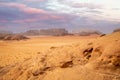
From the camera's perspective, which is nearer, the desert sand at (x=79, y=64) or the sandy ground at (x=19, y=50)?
the desert sand at (x=79, y=64)

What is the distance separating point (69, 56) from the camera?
762 cm

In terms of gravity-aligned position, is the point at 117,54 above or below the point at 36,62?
above

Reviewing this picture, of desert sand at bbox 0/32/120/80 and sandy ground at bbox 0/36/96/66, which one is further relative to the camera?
sandy ground at bbox 0/36/96/66

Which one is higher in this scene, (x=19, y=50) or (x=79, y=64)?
(x=79, y=64)

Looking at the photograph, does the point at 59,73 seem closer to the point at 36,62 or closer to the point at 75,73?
the point at 75,73

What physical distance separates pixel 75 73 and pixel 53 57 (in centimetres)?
166

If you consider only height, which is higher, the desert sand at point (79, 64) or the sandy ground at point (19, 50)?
the desert sand at point (79, 64)

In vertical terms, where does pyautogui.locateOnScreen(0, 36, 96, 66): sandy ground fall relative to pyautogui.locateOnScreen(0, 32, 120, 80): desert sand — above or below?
below

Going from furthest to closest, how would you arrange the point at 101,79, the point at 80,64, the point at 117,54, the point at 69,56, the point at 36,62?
the point at 36,62
the point at 69,56
the point at 80,64
the point at 117,54
the point at 101,79

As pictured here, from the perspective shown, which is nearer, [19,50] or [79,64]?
[79,64]

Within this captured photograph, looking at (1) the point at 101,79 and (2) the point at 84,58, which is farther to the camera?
(2) the point at 84,58

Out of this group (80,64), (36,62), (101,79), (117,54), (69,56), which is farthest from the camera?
(36,62)

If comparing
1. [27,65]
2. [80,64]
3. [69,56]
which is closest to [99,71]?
[80,64]

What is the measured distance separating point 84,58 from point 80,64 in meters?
0.34
